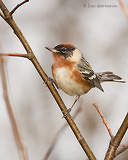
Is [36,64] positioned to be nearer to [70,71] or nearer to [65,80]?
[65,80]

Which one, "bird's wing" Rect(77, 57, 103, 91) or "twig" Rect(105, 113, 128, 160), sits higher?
"bird's wing" Rect(77, 57, 103, 91)

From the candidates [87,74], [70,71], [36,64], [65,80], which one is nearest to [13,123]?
[36,64]

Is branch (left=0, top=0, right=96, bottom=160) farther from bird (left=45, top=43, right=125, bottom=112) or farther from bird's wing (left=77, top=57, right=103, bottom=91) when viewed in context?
bird's wing (left=77, top=57, right=103, bottom=91)

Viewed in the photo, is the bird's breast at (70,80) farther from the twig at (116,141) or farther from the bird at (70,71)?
the twig at (116,141)

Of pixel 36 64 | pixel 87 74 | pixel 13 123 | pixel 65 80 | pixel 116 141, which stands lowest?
pixel 116 141

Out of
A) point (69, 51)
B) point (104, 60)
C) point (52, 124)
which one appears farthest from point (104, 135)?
point (69, 51)

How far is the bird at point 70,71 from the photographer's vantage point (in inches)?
172

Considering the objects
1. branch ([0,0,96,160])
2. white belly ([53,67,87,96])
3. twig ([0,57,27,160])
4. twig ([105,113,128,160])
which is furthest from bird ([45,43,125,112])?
twig ([105,113,128,160])

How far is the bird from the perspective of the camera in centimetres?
437

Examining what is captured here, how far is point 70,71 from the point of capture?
4477 millimetres

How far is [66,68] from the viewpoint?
4.45m

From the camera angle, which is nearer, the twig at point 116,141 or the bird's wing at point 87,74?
the twig at point 116,141

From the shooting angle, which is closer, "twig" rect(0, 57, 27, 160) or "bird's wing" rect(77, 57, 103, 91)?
"twig" rect(0, 57, 27, 160)


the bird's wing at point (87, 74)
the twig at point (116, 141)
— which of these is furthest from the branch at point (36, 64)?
the bird's wing at point (87, 74)
